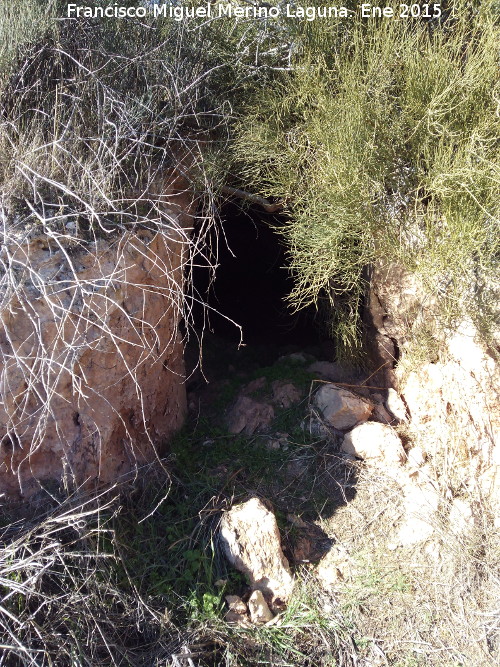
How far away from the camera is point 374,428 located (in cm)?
372

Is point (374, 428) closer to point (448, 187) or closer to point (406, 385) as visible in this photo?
point (406, 385)

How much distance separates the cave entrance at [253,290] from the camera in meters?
5.15

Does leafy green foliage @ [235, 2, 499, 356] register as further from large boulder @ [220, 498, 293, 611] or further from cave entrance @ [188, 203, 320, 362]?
large boulder @ [220, 498, 293, 611]

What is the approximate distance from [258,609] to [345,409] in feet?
4.46

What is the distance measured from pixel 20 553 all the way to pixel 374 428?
2.12 m

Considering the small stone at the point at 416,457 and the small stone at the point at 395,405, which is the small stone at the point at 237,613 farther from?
the small stone at the point at 395,405

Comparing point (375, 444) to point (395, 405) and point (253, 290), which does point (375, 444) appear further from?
point (253, 290)

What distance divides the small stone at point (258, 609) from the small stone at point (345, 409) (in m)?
1.24

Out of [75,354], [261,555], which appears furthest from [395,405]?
[75,354]

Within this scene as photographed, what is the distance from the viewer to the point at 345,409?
3.84m

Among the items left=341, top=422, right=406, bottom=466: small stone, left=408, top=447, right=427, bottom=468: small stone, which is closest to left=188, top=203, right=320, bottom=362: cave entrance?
left=341, top=422, right=406, bottom=466: small stone

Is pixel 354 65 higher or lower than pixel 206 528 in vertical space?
higher

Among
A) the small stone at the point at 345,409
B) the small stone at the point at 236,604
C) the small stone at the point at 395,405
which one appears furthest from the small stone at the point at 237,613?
the small stone at the point at 395,405

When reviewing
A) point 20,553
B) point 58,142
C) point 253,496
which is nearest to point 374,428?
point 253,496
